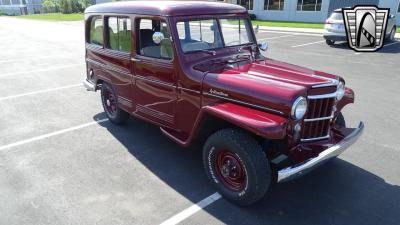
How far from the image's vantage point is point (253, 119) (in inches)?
129

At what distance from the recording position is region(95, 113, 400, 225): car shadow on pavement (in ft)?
11.3

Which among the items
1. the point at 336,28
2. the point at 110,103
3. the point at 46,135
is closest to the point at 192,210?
the point at 110,103

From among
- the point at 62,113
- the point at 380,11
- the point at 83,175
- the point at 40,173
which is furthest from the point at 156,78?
the point at 380,11

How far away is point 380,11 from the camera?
58.6 feet

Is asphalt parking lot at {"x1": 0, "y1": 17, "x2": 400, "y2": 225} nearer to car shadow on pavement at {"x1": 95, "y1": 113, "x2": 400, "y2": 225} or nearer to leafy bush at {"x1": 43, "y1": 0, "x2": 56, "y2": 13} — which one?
car shadow on pavement at {"x1": 95, "y1": 113, "x2": 400, "y2": 225}

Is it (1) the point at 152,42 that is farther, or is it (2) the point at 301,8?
(2) the point at 301,8

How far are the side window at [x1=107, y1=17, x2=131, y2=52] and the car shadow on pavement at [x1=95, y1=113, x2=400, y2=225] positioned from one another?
5.34 feet

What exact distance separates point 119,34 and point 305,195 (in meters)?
3.52

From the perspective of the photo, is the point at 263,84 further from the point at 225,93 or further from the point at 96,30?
the point at 96,30

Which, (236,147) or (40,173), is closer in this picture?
(236,147)

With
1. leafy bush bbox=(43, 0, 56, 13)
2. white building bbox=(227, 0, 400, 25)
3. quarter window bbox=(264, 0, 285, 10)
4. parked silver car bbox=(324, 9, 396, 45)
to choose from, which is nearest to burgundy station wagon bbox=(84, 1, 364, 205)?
parked silver car bbox=(324, 9, 396, 45)

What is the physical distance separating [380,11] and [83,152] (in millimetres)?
18230

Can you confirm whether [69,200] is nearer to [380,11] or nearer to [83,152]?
[83,152]

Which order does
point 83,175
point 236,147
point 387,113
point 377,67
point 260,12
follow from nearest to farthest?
point 236,147
point 83,175
point 387,113
point 377,67
point 260,12
